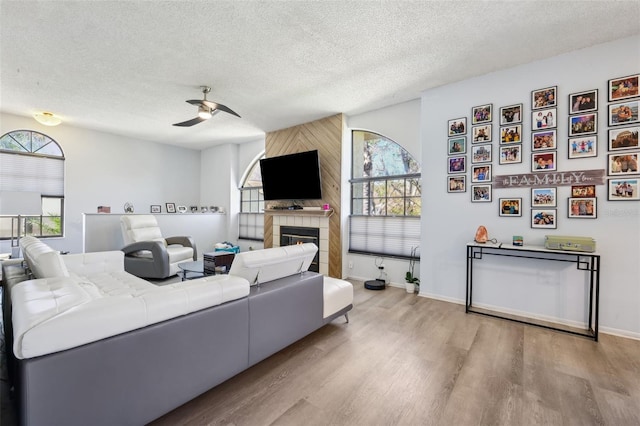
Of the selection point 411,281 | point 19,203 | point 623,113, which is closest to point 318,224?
point 411,281

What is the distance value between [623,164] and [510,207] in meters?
0.96

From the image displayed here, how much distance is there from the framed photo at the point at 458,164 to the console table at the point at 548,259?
3.19 ft

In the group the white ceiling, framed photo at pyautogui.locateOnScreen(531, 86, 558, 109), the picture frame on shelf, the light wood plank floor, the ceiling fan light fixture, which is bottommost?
the light wood plank floor

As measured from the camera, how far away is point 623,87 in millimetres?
2627

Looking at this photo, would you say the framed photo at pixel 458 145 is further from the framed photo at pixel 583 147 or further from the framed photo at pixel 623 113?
the framed photo at pixel 623 113

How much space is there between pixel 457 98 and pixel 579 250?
7.00 ft

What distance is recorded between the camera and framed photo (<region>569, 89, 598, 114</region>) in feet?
8.98

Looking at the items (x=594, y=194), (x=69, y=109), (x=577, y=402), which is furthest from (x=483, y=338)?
(x=69, y=109)

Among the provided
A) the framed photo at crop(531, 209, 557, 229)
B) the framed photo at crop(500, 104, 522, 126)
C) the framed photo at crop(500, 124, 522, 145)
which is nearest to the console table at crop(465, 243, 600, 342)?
the framed photo at crop(531, 209, 557, 229)

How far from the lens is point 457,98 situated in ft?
11.6

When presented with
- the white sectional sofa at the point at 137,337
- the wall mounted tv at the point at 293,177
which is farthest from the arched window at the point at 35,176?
the white sectional sofa at the point at 137,337

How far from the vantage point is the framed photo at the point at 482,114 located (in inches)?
130

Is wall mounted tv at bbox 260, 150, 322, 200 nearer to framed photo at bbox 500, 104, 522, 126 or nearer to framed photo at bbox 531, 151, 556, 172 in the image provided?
framed photo at bbox 500, 104, 522, 126

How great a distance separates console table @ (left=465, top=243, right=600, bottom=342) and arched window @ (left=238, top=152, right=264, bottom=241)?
4.54 metres
